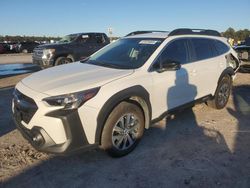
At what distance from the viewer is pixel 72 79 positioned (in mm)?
4070

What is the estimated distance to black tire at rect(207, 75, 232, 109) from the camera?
253 inches

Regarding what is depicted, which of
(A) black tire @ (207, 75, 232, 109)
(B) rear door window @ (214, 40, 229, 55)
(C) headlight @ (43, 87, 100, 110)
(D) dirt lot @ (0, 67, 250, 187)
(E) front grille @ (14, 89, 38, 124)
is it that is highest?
(B) rear door window @ (214, 40, 229, 55)

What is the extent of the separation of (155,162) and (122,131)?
638mm

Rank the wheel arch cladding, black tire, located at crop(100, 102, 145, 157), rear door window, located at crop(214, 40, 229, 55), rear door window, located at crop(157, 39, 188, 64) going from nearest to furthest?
the wheel arch cladding
black tire, located at crop(100, 102, 145, 157)
rear door window, located at crop(157, 39, 188, 64)
rear door window, located at crop(214, 40, 229, 55)

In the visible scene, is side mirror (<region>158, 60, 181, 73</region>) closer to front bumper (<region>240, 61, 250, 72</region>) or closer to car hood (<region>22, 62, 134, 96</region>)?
car hood (<region>22, 62, 134, 96</region>)

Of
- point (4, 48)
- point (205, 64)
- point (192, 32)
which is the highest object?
point (192, 32)

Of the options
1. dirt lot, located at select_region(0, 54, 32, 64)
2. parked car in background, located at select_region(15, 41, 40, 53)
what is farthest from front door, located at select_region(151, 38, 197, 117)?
parked car in background, located at select_region(15, 41, 40, 53)

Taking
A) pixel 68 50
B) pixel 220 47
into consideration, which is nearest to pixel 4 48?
pixel 68 50

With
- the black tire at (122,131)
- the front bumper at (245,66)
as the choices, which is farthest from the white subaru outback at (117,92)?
the front bumper at (245,66)

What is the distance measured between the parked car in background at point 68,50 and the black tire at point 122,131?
8783 mm

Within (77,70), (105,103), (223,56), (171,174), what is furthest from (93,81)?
(223,56)

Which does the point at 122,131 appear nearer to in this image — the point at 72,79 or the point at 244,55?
the point at 72,79

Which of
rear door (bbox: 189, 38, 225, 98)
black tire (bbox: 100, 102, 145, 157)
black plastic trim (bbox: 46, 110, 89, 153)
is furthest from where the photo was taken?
rear door (bbox: 189, 38, 225, 98)

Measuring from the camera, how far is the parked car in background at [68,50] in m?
12.5
